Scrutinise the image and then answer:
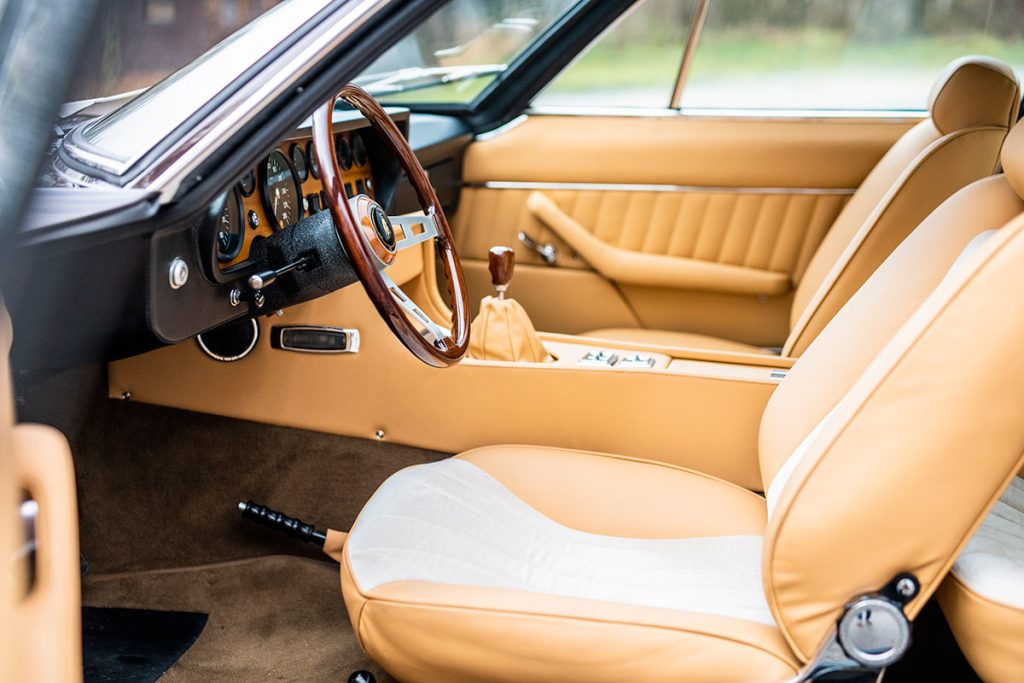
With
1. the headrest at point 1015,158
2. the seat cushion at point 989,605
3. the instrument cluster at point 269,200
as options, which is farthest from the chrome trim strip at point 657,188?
the seat cushion at point 989,605

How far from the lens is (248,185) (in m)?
1.44

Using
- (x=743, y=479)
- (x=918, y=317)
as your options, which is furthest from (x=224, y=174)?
(x=743, y=479)

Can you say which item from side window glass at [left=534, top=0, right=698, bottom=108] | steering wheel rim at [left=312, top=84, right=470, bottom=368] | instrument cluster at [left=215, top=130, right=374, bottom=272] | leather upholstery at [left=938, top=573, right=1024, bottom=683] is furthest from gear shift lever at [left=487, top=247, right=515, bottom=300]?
side window glass at [left=534, top=0, right=698, bottom=108]

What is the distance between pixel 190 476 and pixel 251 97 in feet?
3.25

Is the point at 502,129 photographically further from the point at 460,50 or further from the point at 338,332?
the point at 338,332

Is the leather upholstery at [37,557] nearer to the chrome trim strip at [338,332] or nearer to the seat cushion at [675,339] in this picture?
the chrome trim strip at [338,332]

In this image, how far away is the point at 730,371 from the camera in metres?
1.71

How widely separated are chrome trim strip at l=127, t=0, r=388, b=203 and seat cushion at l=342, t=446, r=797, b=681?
51cm

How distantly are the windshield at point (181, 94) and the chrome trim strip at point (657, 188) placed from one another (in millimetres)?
1441

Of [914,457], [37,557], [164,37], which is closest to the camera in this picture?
[37,557]

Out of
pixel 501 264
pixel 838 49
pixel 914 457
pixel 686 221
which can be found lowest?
pixel 686 221

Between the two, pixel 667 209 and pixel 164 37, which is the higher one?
pixel 164 37

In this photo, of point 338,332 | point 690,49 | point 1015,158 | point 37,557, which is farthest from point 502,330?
point 690,49

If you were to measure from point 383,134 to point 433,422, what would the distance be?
508 millimetres
